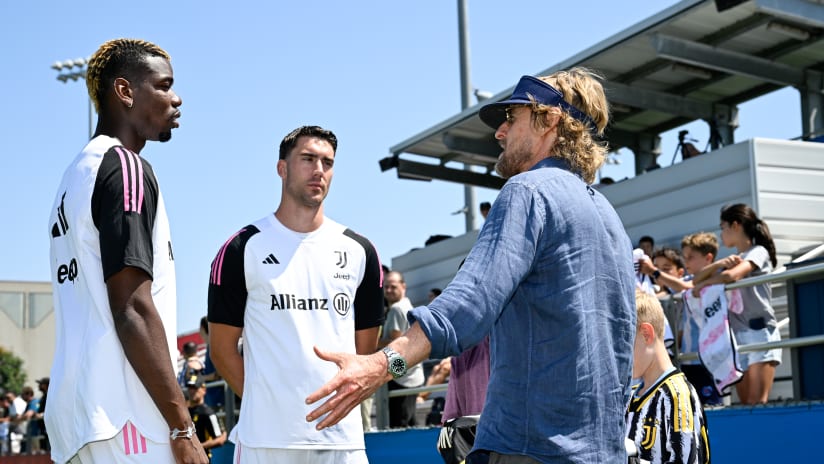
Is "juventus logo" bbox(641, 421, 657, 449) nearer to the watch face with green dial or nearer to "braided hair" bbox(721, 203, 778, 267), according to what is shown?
the watch face with green dial

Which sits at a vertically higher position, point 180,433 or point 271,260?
point 271,260

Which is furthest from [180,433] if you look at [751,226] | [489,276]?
[751,226]

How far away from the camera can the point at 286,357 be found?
4668 millimetres

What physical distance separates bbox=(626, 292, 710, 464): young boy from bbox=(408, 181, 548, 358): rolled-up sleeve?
1439 mm

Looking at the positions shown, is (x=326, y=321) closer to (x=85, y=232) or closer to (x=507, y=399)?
(x=85, y=232)

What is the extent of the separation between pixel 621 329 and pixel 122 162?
1515 mm

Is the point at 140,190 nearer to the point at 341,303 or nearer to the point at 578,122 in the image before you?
the point at 578,122

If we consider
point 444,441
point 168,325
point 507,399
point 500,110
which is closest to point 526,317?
point 507,399

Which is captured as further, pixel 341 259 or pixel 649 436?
pixel 341 259

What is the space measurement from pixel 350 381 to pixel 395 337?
7.86m

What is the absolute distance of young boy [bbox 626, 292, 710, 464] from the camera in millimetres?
4012

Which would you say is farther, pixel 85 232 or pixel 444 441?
pixel 444 441

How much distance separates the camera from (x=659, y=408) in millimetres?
4121

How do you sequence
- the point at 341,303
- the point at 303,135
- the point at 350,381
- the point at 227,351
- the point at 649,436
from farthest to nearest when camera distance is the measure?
1. the point at 303,135
2. the point at 227,351
3. the point at 341,303
4. the point at 649,436
5. the point at 350,381
